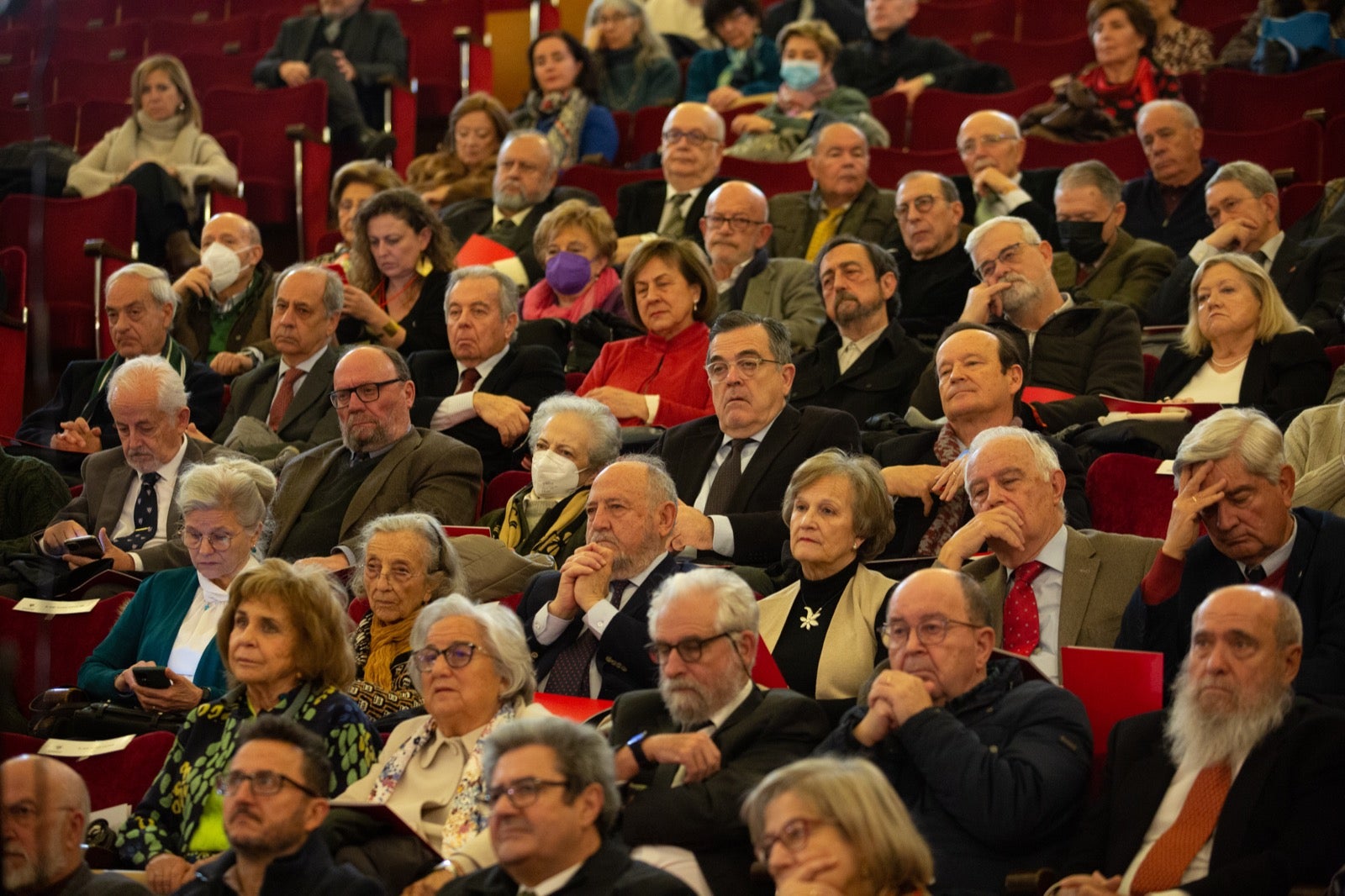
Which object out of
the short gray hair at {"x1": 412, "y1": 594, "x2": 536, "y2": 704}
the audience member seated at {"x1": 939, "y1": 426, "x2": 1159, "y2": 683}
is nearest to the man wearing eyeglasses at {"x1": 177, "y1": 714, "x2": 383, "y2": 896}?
the short gray hair at {"x1": 412, "y1": 594, "x2": 536, "y2": 704}

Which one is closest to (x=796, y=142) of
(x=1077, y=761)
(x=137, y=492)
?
(x=137, y=492)

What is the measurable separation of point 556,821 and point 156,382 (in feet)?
7.47

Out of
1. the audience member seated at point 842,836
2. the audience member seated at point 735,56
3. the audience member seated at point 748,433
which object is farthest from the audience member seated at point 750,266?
the audience member seated at point 842,836

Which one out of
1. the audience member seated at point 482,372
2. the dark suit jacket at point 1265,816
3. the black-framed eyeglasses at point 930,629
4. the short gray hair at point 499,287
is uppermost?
the short gray hair at point 499,287

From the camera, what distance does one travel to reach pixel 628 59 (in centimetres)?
717

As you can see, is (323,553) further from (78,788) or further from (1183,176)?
(1183,176)

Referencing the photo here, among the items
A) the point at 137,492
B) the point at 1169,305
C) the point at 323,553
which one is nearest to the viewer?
the point at 323,553

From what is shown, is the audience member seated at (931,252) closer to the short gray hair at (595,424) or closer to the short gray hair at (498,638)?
the short gray hair at (595,424)

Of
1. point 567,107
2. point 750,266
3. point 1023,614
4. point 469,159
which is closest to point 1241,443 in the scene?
point 1023,614

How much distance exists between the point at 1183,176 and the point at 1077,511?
2.26 metres

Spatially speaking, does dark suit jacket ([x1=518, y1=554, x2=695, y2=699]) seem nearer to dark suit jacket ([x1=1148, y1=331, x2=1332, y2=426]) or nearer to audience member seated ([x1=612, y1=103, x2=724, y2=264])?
dark suit jacket ([x1=1148, y1=331, x2=1332, y2=426])

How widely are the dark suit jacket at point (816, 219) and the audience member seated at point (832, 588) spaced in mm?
2171

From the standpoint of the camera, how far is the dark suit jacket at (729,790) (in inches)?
104

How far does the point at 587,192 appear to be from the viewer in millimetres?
5879
